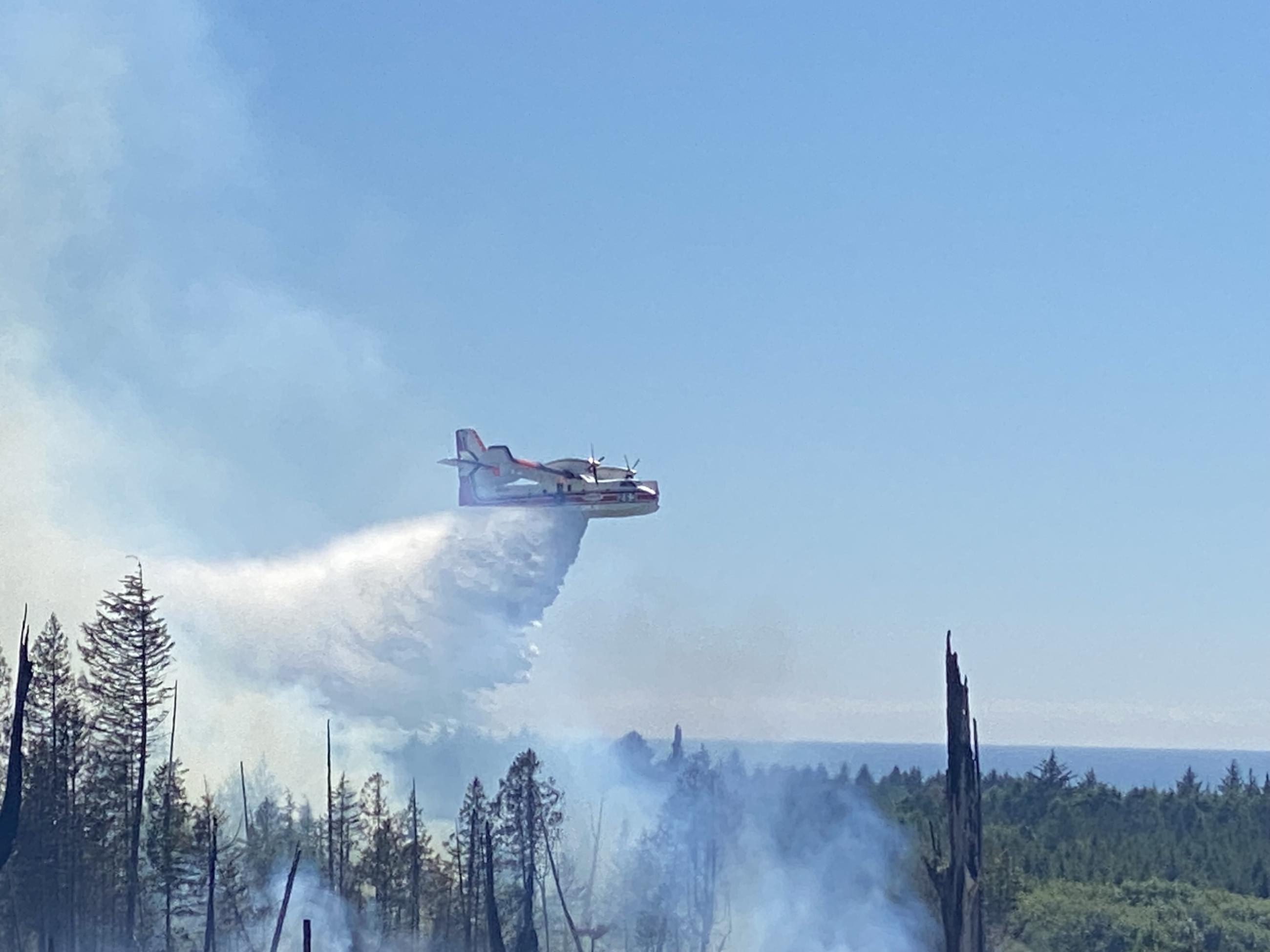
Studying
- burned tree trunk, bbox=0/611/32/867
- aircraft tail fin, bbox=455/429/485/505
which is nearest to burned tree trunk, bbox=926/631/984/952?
burned tree trunk, bbox=0/611/32/867

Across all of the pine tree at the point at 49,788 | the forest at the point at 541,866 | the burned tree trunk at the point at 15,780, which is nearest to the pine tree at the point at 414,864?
the forest at the point at 541,866

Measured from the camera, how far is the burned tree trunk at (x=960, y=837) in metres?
45.4

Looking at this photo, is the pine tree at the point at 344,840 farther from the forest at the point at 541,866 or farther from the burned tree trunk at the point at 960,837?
the burned tree trunk at the point at 960,837

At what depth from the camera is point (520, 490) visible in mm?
83938

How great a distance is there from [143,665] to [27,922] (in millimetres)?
14547

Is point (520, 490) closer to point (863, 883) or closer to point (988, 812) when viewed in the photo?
point (863, 883)

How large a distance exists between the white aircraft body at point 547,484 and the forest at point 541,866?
16.5m

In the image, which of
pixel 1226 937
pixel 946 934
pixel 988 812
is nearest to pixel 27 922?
pixel 946 934

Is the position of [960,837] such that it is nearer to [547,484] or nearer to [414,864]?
[547,484]

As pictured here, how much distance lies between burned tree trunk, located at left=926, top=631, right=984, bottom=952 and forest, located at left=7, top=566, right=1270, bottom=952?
29.6 meters

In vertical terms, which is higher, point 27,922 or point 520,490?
point 520,490

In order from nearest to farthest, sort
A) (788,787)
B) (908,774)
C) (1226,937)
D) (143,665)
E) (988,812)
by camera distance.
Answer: (143,665)
(1226,937)
(788,787)
(988,812)
(908,774)

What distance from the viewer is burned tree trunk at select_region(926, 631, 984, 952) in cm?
4544

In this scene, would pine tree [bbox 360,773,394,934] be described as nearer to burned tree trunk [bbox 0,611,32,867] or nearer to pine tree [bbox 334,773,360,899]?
pine tree [bbox 334,773,360,899]
